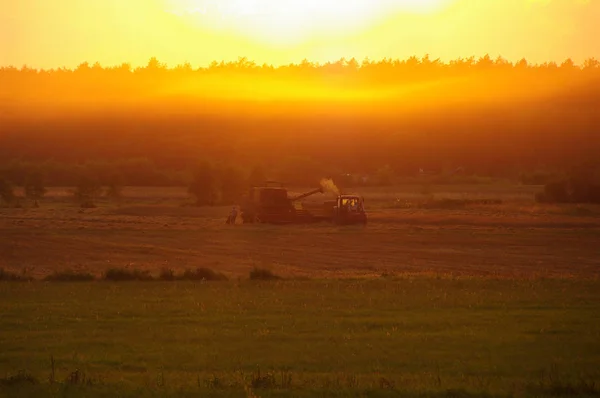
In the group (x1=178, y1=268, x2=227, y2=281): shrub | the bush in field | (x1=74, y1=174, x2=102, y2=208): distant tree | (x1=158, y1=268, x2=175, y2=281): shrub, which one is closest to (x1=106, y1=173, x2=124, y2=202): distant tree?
(x1=74, y1=174, x2=102, y2=208): distant tree

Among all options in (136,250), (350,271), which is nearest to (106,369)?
(350,271)

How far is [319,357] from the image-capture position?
1384 cm

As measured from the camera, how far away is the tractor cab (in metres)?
52.8

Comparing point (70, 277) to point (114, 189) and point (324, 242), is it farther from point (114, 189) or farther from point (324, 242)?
point (114, 189)

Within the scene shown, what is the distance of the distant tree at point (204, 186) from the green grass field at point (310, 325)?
39.2 meters

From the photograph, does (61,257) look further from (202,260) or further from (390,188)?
(390,188)

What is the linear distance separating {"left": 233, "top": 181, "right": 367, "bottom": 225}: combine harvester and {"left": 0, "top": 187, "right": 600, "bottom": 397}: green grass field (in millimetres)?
13860

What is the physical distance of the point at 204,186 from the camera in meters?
79.1

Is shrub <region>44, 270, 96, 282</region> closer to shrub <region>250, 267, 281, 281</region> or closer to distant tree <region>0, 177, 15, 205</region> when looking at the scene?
shrub <region>250, 267, 281, 281</region>

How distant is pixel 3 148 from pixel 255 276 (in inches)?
4022

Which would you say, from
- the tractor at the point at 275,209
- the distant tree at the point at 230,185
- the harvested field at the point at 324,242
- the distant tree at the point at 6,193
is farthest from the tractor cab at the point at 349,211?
the distant tree at the point at 6,193

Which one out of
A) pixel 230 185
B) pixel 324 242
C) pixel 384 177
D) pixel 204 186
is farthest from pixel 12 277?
pixel 384 177

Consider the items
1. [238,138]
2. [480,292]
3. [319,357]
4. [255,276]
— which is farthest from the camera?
[238,138]

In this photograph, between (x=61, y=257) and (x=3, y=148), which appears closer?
(x=61, y=257)
